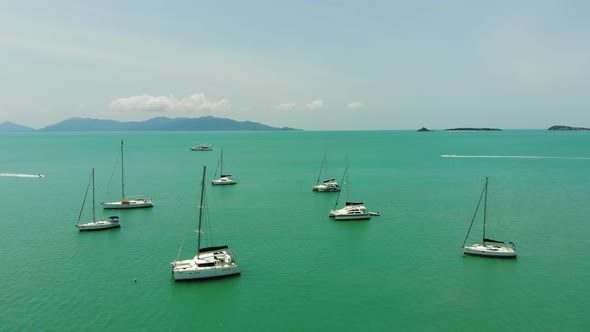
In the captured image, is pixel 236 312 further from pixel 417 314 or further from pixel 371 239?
pixel 371 239

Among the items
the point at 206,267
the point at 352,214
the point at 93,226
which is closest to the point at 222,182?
the point at 93,226

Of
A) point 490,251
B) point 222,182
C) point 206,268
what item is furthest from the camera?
point 222,182

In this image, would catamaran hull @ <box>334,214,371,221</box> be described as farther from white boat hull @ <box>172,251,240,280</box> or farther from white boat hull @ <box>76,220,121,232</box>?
white boat hull @ <box>76,220,121,232</box>

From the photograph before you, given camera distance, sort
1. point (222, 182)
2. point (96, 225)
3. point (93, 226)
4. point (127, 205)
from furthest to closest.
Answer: point (222, 182)
point (127, 205)
point (96, 225)
point (93, 226)

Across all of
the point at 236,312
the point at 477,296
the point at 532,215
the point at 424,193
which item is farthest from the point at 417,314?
the point at 424,193

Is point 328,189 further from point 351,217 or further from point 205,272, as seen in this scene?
point 205,272

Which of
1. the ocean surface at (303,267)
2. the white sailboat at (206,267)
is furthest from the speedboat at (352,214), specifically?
the white sailboat at (206,267)

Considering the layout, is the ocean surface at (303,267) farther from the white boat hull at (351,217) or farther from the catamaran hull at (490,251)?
the white boat hull at (351,217)
